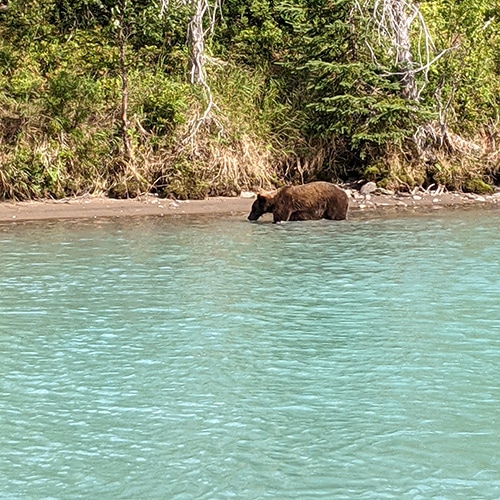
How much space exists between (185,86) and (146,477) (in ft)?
42.0

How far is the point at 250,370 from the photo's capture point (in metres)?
7.48

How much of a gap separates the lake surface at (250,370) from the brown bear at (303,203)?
75.2 inches

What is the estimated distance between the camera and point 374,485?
5.33 metres

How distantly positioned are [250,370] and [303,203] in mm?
7638

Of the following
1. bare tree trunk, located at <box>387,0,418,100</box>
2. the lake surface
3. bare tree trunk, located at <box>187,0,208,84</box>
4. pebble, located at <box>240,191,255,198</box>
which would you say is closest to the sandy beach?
pebble, located at <box>240,191,255,198</box>

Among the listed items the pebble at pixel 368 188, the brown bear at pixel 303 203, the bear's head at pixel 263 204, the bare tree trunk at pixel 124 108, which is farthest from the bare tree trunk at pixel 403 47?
the bare tree trunk at pixel 124 108

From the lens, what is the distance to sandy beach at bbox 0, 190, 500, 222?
15.5 metres

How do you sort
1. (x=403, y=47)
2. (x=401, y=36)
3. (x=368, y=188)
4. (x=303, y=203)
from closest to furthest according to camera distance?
(x=303, y=203)
(x=368, y=188)
(x=403, y=47)
(x=401, y=36)

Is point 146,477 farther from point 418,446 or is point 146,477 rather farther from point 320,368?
point 320,368

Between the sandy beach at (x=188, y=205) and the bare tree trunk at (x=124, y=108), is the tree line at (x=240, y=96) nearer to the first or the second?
the bare tree trunk at (x=124, y=108)

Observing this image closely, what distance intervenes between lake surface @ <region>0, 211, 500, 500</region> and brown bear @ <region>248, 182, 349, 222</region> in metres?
1.91

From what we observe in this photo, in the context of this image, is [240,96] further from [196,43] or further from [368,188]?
[368,188]

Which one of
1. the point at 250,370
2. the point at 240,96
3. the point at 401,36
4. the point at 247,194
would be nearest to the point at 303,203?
the point at 247,194

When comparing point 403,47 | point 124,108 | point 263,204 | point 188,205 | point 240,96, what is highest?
point 403,47
